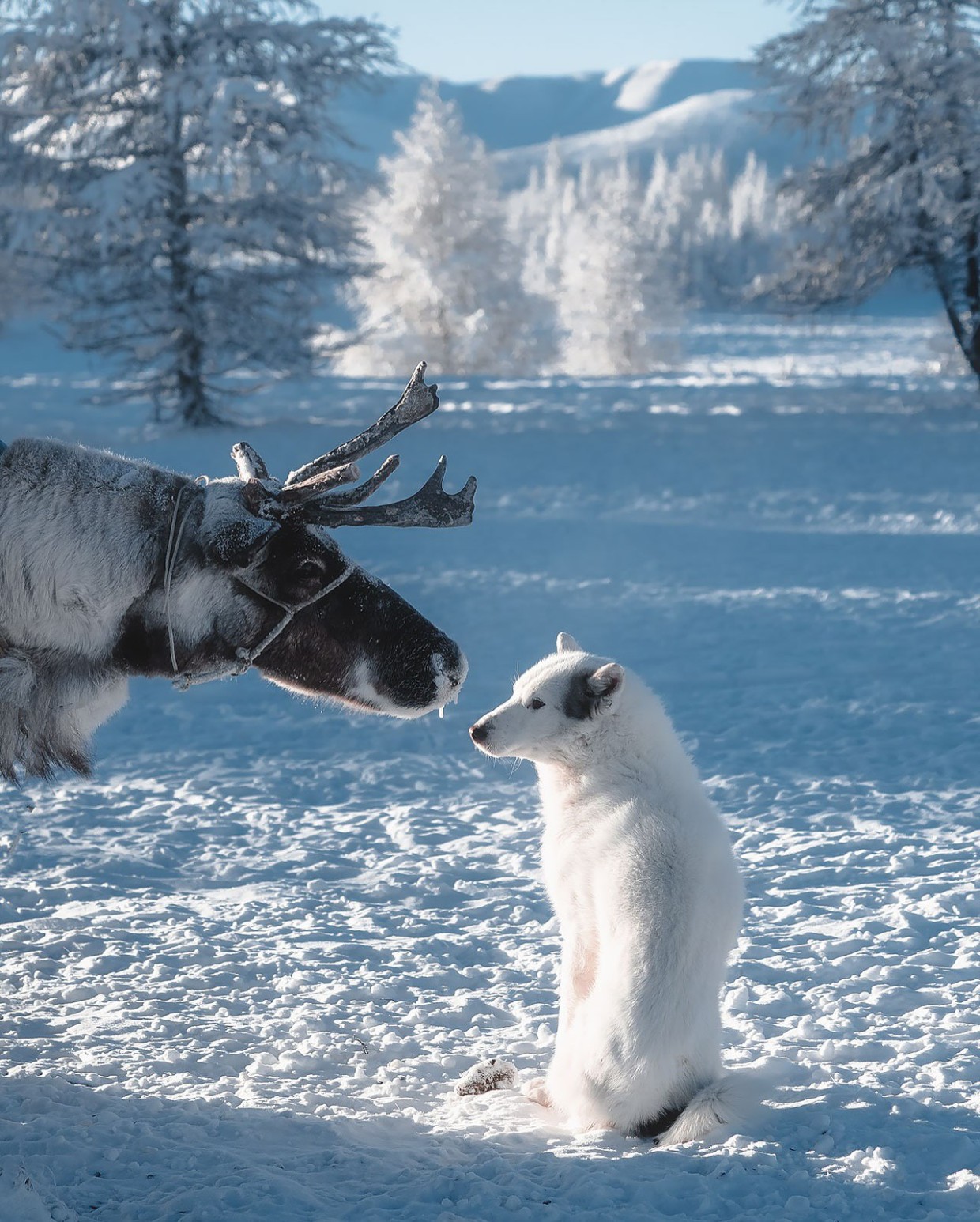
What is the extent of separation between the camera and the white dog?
346 cm

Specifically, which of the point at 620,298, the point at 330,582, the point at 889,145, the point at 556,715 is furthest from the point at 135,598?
the point at 620,298

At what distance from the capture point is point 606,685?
3816 mm

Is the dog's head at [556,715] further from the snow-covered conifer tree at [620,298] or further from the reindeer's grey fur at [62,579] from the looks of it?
the snow-covered conifer tree at [620,298]

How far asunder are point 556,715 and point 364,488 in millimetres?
1065

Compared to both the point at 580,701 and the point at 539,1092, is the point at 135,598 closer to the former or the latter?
the point at 580,701

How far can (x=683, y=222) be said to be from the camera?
120625mm

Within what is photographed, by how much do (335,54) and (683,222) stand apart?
10859 centimetres

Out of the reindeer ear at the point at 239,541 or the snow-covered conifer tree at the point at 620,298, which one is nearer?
the reindeer ear at the point at 239,541

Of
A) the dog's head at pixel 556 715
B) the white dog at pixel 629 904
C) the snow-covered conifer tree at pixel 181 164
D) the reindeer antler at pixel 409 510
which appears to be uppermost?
the snow-covered conifer tree at pixel 181 164

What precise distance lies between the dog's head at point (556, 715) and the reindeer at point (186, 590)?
44cm

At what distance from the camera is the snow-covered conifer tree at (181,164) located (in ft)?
59.6

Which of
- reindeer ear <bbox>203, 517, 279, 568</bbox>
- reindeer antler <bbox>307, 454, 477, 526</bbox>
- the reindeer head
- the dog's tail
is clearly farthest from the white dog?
reindeer ear <bbox>203, 517, 279, 568</bbox>

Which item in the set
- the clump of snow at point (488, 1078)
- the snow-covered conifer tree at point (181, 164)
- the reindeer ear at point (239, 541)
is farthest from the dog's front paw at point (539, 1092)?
the snow-covered conifer tree at point (181, 164)

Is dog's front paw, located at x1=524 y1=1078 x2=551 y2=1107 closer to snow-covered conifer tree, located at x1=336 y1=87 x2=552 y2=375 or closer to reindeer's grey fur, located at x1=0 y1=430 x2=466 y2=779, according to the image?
reindeer's grey fur, located at x1=0 y1=430 x2=466 y2=779
